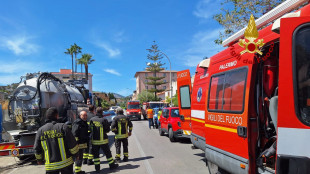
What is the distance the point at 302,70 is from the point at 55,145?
3.92 metres

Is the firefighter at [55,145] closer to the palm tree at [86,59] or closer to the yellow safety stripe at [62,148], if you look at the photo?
the yellow safety stripe at [62,148]

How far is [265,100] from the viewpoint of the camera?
3.67 meters

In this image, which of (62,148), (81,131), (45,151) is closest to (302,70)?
(62,148)

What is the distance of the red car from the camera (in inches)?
424

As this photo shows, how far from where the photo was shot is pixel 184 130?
9570 millimetres

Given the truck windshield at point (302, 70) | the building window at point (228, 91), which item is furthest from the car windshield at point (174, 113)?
the truck windshield at point (302, 70)

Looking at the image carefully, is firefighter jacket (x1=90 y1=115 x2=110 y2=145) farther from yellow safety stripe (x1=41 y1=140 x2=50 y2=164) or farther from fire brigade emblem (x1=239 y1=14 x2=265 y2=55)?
fire brigade emblem (x1=239 y1=14 x2=265 y2=55)

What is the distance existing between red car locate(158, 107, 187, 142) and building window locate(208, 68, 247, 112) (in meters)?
5.72

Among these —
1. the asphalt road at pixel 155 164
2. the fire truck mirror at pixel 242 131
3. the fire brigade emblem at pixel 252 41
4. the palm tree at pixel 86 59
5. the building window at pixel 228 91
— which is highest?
the palm tree at pixel 86 59

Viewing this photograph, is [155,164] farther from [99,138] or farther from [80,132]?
[80,132]

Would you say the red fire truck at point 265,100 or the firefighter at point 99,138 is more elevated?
the red fire truck at point 265,100

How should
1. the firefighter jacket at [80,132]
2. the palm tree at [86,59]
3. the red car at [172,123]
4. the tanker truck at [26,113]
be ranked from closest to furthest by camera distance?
1. the firefighter jacket at [80,132]
2. the tanker truck at [26,113]
3. the red car at [172,123]
4. the palm tree at [86,59]

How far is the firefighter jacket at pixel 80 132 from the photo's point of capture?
6.37 m

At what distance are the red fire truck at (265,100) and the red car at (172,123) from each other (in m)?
5.56
